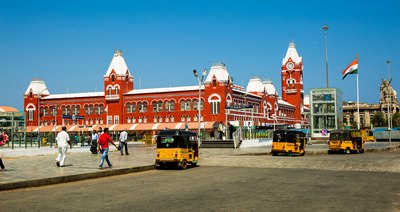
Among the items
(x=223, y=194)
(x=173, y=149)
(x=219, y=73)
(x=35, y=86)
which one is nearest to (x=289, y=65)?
(x=219, y=73)

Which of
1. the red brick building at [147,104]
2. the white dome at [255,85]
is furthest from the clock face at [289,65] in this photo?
the white dome at [255,85]

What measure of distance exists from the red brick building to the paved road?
59779mm

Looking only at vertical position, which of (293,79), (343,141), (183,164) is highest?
(293,79)

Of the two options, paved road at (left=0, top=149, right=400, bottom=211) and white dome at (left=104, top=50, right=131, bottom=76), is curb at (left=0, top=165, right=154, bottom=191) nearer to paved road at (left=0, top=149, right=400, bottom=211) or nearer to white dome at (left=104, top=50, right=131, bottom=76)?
paved road at (left=0, top=149, right=400, bottom=211)

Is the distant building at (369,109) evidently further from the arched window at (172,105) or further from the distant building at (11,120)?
the distant building at (11,120)

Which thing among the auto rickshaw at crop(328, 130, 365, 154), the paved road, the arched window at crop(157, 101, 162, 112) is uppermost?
the arched window at crop(157, 101, 162, 112)

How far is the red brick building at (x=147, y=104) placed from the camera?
83250 millimetres

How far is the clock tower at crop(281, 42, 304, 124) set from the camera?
117 meters

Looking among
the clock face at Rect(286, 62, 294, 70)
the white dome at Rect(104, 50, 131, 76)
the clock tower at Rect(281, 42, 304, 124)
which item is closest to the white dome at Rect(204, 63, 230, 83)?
the white dome at Rect(104, 50, 131, 76)

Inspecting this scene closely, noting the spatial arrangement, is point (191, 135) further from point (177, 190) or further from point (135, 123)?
point (135, 123)

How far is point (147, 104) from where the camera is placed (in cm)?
8944

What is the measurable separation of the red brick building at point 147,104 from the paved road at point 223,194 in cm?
5978

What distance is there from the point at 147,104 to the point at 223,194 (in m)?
78.1

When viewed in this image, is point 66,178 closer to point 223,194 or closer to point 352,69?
point 223,194
